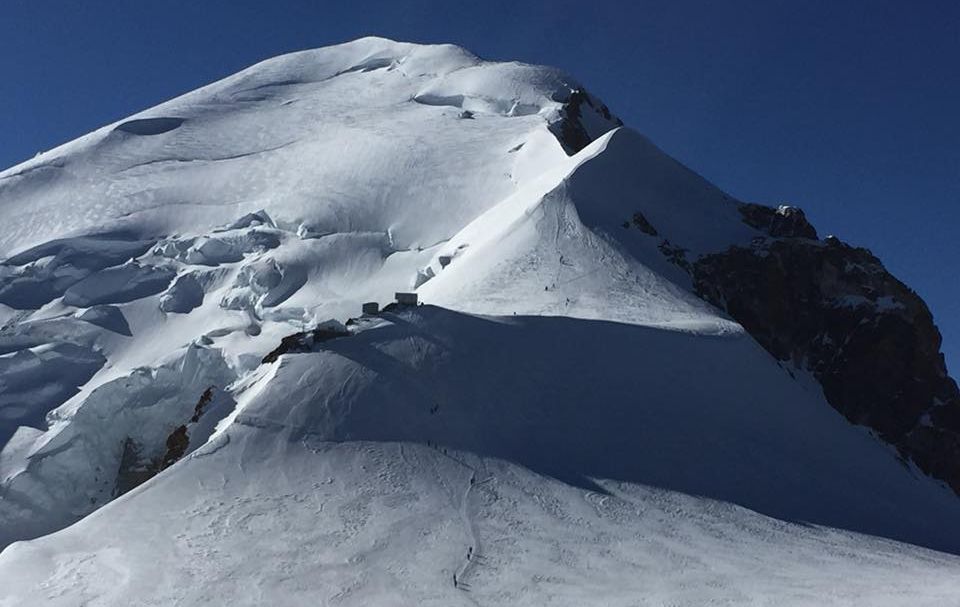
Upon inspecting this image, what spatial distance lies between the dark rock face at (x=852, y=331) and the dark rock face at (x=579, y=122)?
48.1 ft

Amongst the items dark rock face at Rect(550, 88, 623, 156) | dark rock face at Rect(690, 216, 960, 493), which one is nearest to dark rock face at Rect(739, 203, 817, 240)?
dark rock face at Rect(690, 216, 960, 493)

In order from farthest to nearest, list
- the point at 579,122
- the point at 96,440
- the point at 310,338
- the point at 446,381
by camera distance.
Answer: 1. the point at 579,122
2. the point at 96,440
3. the point at 310,338
4. the point at 446,381

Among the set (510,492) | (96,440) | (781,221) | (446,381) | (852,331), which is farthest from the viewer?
(781,221)

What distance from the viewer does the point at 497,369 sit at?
1265 inches

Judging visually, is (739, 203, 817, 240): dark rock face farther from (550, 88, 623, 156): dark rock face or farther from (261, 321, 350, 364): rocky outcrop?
(261, 321, 350, 364): rocky outcrop

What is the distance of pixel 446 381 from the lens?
102ft

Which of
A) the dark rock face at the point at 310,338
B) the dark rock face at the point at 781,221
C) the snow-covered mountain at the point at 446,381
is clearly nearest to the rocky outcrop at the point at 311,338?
the dark rock face at the point at 310,338

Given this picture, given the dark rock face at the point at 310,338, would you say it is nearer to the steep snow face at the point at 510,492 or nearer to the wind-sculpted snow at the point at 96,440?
the steep snow face at the point at 510,492

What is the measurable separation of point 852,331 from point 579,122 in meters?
25.9

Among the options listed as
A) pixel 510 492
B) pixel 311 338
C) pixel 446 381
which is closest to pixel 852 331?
pixel 446 381

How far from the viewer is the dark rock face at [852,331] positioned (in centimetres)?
4319

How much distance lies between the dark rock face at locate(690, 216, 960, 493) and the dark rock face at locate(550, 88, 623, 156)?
577 inches

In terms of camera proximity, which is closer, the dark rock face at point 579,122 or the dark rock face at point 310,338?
the dark rock face at point 310,338

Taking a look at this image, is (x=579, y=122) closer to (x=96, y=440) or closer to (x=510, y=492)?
(x=96, y=440)
